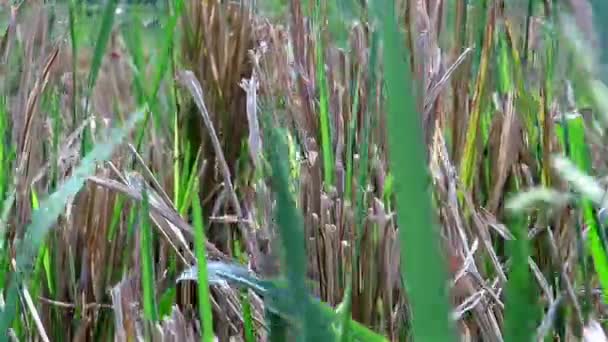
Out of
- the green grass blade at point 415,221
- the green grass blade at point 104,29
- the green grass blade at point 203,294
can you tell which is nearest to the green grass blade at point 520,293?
the green grass blade at point 415,221

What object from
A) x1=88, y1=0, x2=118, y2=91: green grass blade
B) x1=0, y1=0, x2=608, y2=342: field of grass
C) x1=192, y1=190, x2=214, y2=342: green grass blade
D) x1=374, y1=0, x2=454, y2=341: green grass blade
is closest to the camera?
x1=374, y1=0, x2=454, y2=341: green grass blade

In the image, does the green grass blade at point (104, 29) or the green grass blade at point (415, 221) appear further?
the green grass blade at point (104, 29)

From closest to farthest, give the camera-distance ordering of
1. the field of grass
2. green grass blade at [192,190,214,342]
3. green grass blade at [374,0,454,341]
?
green grass blade at [374,0,454,341] < green grass blade at [192,190,214,342] < the field of grass

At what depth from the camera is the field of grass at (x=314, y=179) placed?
0.49 metres

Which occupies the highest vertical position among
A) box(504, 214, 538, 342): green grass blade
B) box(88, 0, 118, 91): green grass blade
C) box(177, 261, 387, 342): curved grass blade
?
box(88, 0, 118, 91): green grass blade

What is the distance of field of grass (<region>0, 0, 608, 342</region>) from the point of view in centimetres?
49

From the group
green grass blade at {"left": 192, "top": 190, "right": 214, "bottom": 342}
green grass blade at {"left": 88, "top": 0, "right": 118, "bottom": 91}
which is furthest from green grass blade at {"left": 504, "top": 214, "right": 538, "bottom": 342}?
green grass blade at {"left": 88, "top": 0, "right": 118, "bottom": 91}

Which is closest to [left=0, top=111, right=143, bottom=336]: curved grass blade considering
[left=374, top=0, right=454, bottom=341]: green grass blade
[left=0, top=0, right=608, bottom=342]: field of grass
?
[left=0, top=0, right=608, bottom=342]: field of grass

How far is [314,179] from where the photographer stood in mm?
626

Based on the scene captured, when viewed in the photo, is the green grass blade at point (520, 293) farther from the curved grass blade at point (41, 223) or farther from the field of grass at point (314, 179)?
the curved grass blade at point (41, 223)

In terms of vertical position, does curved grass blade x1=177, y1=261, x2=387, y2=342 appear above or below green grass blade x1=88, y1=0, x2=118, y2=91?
below

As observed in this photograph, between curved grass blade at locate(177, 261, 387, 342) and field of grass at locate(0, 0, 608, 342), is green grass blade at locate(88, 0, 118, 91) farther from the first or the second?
curved grass blade at locate(177, 261, 387, 342)

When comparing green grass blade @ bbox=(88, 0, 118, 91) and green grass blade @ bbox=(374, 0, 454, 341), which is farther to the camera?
green grass blade @ bbox=(88, 0, 118, 91)

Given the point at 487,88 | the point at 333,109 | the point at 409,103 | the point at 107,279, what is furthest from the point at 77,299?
the point at 409,103
